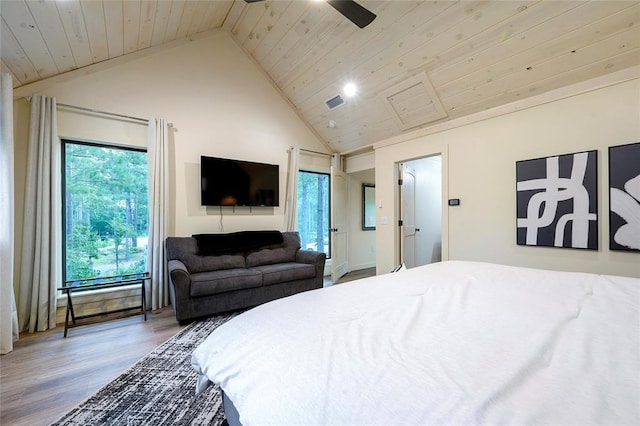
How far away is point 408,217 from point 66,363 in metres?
4.29

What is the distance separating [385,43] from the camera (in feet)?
9.79

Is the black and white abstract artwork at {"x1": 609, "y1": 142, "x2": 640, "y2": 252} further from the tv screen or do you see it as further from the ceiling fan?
the tv screen

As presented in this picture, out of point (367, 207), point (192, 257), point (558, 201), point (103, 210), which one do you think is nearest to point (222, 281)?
point (192, 257)

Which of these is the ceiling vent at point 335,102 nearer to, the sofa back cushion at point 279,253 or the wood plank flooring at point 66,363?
the sofa back cushion at point 279,253

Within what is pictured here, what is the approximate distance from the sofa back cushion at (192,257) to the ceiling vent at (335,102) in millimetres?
2749

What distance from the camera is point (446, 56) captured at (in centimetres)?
280

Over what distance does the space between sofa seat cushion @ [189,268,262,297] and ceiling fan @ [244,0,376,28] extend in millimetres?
2572

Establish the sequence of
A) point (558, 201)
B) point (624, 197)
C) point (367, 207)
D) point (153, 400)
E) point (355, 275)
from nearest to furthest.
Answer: point (153, 400) < point (624, 197) < point (558, 201) < point (355, 275) < point (367, 207)

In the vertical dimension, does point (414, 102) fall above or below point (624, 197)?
above

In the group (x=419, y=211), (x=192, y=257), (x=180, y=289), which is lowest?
(x=180, y=289)

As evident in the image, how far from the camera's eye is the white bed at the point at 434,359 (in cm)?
54

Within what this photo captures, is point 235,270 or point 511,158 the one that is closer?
point 511,158

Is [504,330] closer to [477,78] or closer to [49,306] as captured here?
[477,78]

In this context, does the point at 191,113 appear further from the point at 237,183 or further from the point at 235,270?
the point at 235,270
